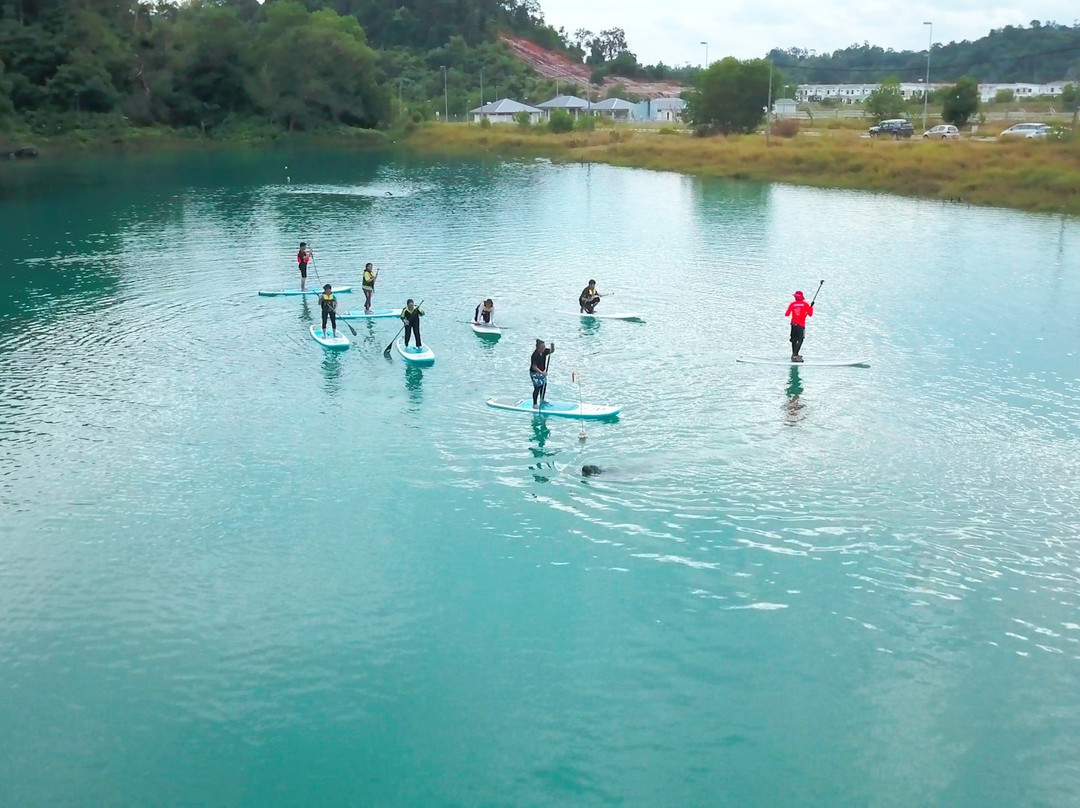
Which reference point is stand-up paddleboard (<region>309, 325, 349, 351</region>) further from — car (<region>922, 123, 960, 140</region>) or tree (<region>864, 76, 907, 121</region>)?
tree (<region>864, 76, 907, 121</region>)

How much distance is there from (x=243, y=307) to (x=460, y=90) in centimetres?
14178

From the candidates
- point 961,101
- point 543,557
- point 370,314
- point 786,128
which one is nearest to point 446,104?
point 786,128

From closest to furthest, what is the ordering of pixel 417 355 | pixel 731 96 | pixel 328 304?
pixel 417 355, pixel 328 304, pixel 731 96

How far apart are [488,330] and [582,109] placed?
5139 inches

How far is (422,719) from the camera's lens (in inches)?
582

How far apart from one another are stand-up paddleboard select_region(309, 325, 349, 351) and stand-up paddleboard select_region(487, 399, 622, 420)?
8.16m

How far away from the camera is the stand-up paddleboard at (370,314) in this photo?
Answer: 36.4m

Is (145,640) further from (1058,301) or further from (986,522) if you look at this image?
(1058,301)

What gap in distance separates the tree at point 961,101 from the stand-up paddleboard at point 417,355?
79810 millimetres

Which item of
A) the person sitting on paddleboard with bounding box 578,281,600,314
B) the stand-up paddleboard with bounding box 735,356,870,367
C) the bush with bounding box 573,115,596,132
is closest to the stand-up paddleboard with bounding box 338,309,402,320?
the person sitting on paddleboard with bounding box 578,281,600,314

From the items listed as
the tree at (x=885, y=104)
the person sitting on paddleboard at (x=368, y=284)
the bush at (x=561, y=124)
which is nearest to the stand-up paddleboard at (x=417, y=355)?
Answer: the person sitting on paddleboard at (x=368, y=284)

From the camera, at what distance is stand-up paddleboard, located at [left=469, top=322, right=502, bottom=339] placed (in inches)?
1352

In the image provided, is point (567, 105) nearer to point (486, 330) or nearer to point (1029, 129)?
point (1029, 129)

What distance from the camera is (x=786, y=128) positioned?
97.3m
